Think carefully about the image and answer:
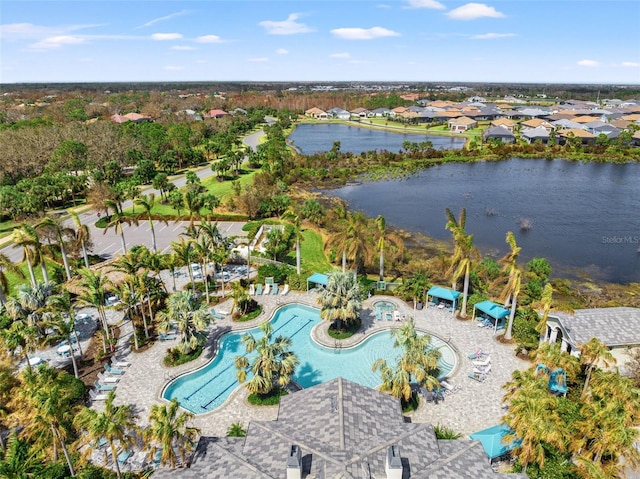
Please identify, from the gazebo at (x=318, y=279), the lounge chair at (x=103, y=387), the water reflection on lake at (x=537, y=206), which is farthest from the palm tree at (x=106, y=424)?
the water reflection on lake at (x=537, y=206)

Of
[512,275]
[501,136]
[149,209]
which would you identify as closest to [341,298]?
[512,275]

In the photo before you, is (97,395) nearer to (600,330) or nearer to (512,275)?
(512,275)

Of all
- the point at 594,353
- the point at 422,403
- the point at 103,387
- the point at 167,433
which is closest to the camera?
the point at 167,433

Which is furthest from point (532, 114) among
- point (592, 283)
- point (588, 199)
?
point (592, 283)

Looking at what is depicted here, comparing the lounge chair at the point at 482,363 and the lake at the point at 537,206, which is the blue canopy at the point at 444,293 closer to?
the lounge chair at the point at 482,363

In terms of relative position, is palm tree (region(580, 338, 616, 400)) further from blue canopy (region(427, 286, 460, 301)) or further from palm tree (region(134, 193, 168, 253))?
palm tree (region(134, 193, 168, 253))

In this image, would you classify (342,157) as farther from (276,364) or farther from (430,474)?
(430,474)

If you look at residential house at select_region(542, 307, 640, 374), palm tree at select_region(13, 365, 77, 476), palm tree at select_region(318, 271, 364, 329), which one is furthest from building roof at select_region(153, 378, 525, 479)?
residential house at select_region(542, 307, 640, 374)
